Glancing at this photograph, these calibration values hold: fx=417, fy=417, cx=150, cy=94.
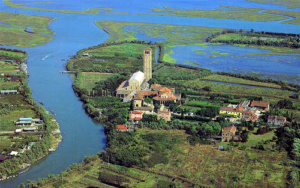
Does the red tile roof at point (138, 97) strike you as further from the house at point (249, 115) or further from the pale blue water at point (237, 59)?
the pale blue water at point (237, 59)

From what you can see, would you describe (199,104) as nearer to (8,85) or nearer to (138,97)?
(138,97)

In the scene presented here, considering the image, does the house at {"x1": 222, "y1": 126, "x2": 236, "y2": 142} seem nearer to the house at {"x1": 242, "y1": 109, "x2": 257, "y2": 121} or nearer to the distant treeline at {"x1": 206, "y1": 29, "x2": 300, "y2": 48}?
the house at {"x1": 242, "y1": 109, "x2": 257, "y2": 121}

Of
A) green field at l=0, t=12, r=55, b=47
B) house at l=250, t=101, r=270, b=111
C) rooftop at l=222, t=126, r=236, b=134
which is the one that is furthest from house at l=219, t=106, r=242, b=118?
green field at l=0, t=12, r=55, b=47

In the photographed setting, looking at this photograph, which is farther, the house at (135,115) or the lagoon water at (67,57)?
the house at (135,115)

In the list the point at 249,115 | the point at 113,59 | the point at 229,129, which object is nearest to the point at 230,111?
the point at 249,115

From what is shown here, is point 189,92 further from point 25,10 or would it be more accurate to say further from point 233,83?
point 25,10

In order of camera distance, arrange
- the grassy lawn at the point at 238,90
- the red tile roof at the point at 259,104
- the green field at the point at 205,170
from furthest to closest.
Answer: the grassy lawn at the point at 238,90 → the red tile roof at the point at 259,104 → the green field at the point at 205,170

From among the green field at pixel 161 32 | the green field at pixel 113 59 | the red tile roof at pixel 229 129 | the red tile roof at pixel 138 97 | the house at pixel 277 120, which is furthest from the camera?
the green field at pixel 161 32

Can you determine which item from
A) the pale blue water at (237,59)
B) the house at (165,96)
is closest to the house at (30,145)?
the house at (165,96)
